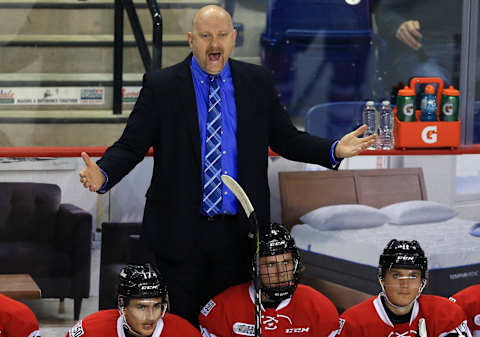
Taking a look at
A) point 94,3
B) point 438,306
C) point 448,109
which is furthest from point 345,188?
point 94,3

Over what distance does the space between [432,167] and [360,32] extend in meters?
0.92

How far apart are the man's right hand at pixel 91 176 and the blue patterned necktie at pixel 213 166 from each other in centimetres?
39

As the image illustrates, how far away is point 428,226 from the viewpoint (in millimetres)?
3732

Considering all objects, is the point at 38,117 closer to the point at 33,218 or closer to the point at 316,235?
the point at 33,218

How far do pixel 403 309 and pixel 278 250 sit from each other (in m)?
0.50

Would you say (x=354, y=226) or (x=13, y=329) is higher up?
(x=354, y=226)

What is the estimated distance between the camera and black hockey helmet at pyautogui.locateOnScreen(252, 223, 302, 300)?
288 cm

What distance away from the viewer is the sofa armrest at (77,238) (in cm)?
349

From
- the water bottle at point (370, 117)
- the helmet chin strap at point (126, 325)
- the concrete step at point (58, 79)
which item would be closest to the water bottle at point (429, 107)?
the water bottle at point (370, 117)

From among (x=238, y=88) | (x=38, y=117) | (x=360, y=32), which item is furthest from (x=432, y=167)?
(x=38, y=117)

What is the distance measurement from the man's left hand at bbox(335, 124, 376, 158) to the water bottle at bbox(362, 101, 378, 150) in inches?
42.6

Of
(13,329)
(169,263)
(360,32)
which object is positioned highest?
(360,32)

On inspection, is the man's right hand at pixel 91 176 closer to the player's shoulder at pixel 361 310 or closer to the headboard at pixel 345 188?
the player's shoulder at pixel 361 310

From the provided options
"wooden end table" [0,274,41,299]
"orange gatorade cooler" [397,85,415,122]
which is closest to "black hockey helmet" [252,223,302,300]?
"orange gatorade cooler" [397,85,415,122]
